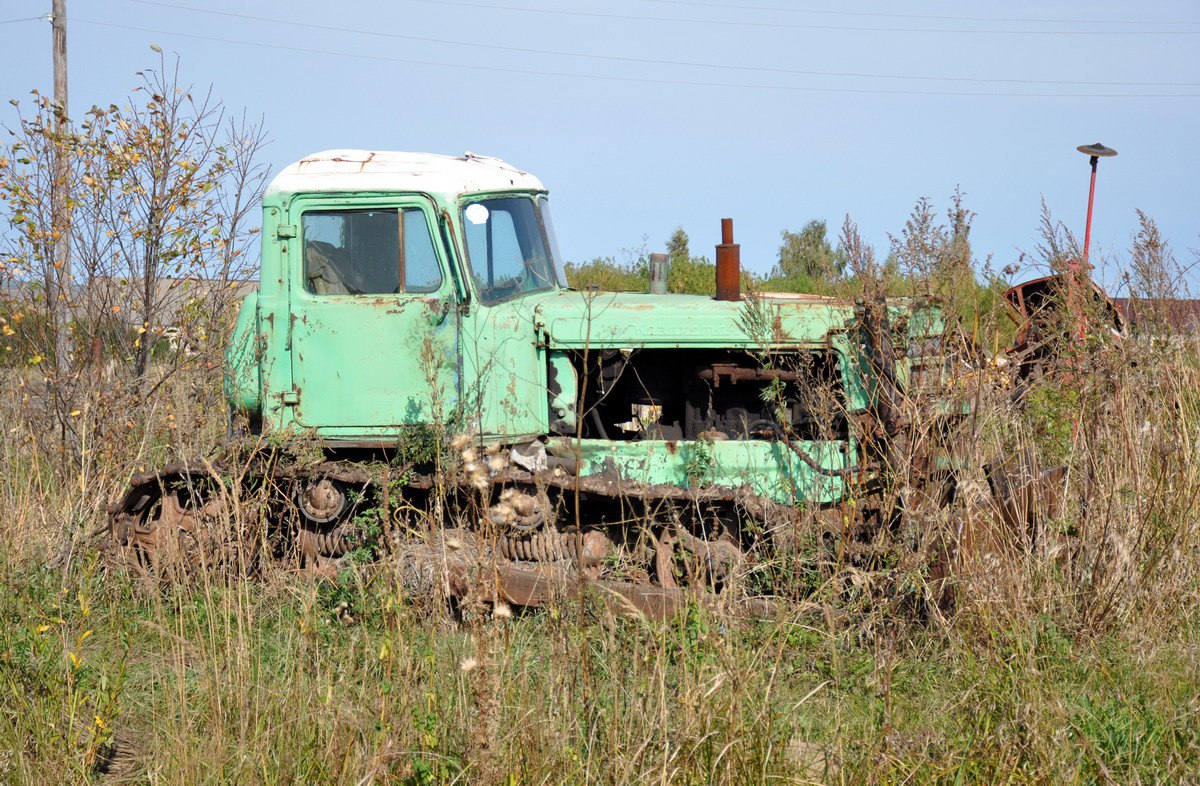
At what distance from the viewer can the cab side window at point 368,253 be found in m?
5.32

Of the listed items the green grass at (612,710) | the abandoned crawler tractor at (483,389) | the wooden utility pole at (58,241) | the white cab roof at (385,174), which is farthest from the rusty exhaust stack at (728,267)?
the wooden utility pole at (58,241)

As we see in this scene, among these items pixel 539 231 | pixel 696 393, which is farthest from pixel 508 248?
pixel 696 393

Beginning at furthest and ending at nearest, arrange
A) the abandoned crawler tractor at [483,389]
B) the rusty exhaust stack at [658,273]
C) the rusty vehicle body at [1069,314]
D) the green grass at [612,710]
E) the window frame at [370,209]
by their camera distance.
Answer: the rusty exhaust stack at [658,273] → the window frame at [370,209] → the abandoned crawler tractor at [483,389] → the rusty vehicle body at [1069,314] → the green grass at [612,710]

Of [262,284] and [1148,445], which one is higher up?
[262,284]

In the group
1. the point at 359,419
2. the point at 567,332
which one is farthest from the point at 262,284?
the point at 567,332

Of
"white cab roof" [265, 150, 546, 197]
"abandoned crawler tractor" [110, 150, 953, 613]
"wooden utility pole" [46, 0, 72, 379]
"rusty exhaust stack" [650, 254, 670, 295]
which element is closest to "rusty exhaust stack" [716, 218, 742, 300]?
"abandoned crawler tractor" [110, 150, 953, 613]

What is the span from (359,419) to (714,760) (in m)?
3.11

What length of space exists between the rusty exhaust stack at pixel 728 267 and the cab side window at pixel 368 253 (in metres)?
1.56

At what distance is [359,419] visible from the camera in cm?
540

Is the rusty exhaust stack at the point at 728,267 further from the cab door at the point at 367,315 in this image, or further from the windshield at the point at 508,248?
the cab door at the point at 367,315

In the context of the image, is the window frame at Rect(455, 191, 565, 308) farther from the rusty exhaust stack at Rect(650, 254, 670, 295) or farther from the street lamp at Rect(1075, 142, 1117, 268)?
the street lamp at Rect(1075, 142, 1117, 268)

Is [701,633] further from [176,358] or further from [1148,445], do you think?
[176,358]

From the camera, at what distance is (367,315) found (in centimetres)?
534

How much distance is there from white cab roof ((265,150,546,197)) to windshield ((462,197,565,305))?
13cm
